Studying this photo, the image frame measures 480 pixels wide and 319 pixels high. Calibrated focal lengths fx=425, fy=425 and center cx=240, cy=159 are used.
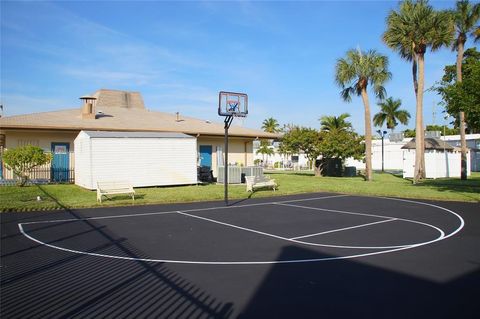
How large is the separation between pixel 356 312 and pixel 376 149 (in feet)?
191

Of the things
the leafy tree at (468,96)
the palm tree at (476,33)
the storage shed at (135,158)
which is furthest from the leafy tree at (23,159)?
the palm tree at (476,33)

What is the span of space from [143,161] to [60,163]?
6158mm

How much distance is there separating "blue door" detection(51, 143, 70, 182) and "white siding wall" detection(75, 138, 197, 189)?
7.03 feet

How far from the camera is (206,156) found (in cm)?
3047

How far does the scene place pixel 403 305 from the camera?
5.53 m

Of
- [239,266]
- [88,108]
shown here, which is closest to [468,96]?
[239,266]

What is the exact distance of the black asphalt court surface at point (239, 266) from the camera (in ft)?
18.1

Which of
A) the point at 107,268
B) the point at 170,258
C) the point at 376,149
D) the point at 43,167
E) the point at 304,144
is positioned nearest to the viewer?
the point at 107,268

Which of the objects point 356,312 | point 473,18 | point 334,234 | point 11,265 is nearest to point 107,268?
point 11,265

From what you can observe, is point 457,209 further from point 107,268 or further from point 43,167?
point 43,167

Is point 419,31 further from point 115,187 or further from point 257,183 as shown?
point 115,187

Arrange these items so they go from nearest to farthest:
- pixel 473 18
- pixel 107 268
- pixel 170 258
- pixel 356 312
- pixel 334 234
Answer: pixel 356 312 < pixel 107 268 < pixel 170 258 < pixel 334 234 < pixel 473 18

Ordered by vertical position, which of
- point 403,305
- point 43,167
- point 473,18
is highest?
point 473,18

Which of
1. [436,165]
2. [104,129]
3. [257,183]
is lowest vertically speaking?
[257,183]
